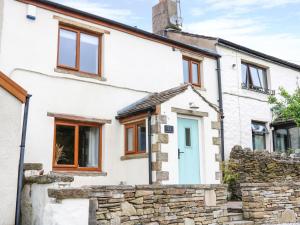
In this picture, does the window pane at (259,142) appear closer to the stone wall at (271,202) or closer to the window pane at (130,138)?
the stone wall at (271,202)

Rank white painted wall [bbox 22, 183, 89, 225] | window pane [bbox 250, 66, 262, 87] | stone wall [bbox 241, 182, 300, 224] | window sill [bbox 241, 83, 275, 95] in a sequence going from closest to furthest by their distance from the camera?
white painted wall [bbox 22, 183, 89, 225] < stone wall [bbox 241, 182, 300, 224] < window sill [bbox 241, 83, 275, 95] < window pane [bbox 250, 66, 262, 87]

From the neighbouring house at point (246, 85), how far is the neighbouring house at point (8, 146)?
9.38 metres

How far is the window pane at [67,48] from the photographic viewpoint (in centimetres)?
1063

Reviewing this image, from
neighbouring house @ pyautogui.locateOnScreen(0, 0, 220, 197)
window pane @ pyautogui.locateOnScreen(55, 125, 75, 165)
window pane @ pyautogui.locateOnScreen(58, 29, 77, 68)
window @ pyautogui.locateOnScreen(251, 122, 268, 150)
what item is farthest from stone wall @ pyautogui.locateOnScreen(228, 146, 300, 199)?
window pane @ pyautogui.locateOnScreen(58, 29, 77, 68)

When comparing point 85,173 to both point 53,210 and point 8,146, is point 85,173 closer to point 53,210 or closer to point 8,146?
point 8,146

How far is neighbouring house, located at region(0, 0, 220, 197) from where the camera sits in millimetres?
9750

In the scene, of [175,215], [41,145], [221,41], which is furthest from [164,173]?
[221,41]

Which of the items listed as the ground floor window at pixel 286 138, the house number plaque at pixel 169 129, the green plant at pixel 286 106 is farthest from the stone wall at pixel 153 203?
the ground floor window at pixel 286 138

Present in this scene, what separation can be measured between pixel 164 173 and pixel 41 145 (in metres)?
3.31

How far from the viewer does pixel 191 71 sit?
13.9m

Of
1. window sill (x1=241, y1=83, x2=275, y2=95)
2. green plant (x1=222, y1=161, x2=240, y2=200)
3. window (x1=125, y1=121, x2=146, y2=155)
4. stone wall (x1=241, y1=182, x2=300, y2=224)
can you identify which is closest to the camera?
stone wall (x1=241, y1=182, x2=300, y2=224)

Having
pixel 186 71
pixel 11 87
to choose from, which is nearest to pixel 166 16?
pixel 186 71

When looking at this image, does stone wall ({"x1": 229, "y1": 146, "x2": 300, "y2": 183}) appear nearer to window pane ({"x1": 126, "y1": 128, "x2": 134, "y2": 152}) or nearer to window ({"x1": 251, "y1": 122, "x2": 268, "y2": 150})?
window ({"x1": 251, "y1": 122, "x2": 268, "y2": 150})

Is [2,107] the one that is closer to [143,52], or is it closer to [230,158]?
[143,52]
